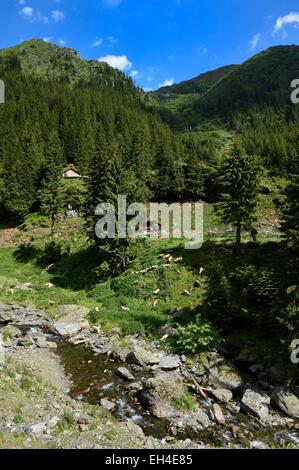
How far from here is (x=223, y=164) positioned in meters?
33.6

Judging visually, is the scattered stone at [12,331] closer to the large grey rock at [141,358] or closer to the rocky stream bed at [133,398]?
the rocky stream bed at [133,398]

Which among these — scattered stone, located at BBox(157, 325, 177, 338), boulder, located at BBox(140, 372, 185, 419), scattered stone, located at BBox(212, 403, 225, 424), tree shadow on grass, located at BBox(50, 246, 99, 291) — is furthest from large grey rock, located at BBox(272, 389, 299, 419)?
tree shadow on grass, located at BBox(50, 246, 99, 291)

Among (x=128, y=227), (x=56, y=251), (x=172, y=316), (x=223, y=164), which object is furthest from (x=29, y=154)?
(x=172, y=316)

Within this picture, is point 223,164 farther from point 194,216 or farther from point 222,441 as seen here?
point 194,216

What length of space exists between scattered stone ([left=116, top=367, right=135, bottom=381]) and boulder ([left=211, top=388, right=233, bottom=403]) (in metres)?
4.94

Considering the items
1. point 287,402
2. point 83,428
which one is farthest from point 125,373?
A: point 287,402

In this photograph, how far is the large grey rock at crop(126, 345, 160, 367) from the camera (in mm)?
22406

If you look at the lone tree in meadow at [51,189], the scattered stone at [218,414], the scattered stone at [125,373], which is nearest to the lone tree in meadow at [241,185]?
the scattered stone at [125,373]

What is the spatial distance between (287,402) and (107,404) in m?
9.28

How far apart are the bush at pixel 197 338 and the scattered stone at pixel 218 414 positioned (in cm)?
514

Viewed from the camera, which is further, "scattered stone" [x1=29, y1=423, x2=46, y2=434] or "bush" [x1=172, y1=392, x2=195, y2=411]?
"bush" [x1=172, y1=392, x2=195, y2=411]

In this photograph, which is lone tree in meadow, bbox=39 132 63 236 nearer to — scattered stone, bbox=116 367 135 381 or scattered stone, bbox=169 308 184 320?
scattered stone, bbox=169 308 184 320

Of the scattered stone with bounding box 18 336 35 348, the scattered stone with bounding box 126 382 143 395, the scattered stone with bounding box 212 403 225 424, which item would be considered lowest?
the scattered stone with bounding box 212 403 225 424

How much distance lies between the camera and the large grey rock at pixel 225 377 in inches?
774
